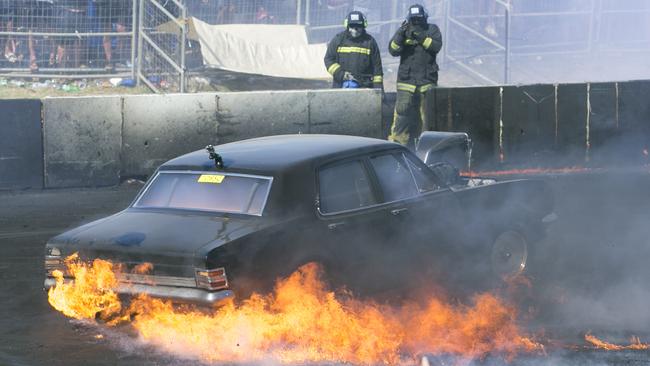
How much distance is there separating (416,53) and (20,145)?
5.78 meters

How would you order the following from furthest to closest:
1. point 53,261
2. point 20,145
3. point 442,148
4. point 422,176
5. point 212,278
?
point 20,145 < point 442,148 < point 422,176 < point 53,261 < point 212,278

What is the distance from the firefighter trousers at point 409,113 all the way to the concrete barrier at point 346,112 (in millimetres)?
329

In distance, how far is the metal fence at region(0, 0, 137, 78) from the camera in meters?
20.3

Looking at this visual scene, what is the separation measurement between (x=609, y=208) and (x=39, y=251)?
6432mm

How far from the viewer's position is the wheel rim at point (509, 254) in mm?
8555

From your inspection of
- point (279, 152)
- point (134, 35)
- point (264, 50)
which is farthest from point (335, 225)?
point (264, 50)

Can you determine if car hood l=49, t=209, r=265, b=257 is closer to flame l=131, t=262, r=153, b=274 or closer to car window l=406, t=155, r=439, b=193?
flame l=131, t=262, r=153, b=274

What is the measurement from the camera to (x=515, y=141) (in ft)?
52.3

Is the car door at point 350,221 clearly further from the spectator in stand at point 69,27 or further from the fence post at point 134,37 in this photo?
the spectator in stand at point 69,27

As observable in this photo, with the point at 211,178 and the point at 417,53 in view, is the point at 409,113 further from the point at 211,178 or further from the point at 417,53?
the point at 211,178

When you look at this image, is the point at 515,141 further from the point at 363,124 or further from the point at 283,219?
the point at 283,219

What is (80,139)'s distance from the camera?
14414 mm

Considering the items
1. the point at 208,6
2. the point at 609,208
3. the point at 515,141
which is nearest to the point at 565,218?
the point at 609,208

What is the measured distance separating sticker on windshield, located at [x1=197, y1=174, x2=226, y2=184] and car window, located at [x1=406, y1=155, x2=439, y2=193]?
4.82ft
